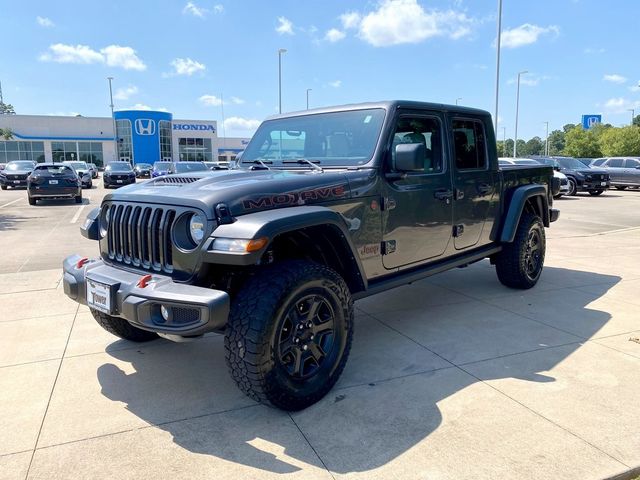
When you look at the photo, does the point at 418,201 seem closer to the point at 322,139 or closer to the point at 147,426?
the point at 322,139

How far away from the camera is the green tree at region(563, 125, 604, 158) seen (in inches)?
2442

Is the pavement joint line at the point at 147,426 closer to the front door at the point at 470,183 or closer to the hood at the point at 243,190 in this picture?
the hood at the point at 243,190

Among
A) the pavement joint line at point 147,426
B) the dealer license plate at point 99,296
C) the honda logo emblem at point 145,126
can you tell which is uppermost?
the honda logo emblem at point 145,126

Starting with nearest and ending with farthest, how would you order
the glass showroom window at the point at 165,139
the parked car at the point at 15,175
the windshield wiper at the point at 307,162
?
the windshield wiper at the point at 307,162 → the parked car at the point at 15,175 → the glass showroom window at the point at 165,139

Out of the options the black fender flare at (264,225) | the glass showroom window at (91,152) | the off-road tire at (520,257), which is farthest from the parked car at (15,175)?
the glass showroom window at (91,152)

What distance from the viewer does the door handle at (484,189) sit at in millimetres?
4922

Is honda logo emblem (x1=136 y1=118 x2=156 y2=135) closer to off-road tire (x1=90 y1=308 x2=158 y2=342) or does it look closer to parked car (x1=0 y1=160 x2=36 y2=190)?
parked car (x1=0 y1=160 x2=36 y2=190)

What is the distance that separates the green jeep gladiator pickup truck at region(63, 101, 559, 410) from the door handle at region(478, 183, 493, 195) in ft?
0.10

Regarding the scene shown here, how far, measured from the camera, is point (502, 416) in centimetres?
302

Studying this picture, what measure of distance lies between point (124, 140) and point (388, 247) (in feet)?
189

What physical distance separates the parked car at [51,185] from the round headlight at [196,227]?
16.2 m

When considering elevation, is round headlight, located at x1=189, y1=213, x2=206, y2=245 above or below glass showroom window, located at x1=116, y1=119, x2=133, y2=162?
below


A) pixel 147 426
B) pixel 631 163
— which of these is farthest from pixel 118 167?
pixel 631 163

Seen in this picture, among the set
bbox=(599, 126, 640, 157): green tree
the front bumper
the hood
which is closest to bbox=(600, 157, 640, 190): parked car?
the hood
